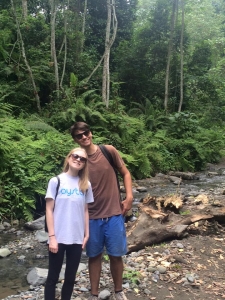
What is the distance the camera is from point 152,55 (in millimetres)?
22438

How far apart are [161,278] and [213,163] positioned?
15.3 meters

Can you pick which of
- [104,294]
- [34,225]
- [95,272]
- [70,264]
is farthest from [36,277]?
[34,225]

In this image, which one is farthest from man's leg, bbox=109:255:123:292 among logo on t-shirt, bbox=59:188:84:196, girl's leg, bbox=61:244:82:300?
logo on t-shirt, bbox=59:188:84:196

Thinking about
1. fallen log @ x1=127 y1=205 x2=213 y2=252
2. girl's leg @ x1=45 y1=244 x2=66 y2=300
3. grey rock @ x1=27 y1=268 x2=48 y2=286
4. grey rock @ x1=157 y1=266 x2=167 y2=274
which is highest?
girl's leg @ x1=45 y1=244 x2=66 y2=300

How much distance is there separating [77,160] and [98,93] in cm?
1761

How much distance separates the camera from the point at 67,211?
3.38 meters

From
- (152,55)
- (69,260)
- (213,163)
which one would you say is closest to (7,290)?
(69,260)

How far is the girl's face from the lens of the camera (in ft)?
11.5

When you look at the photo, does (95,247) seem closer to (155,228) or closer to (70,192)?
(70,192)

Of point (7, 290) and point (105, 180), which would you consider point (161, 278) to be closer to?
point (105, 180)

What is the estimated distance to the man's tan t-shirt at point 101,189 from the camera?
3812 mm

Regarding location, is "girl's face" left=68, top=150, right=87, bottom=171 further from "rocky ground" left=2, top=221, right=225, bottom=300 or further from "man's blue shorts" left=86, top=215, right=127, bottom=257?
"rocky ground" left=2, top=221, right=225, bottom=300

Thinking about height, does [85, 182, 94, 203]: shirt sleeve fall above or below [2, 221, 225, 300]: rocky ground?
above

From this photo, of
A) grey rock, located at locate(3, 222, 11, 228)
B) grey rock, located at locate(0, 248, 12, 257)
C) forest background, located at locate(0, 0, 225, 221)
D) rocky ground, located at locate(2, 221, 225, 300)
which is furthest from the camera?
forest background, located at locate(0, 0, 225, 221)
